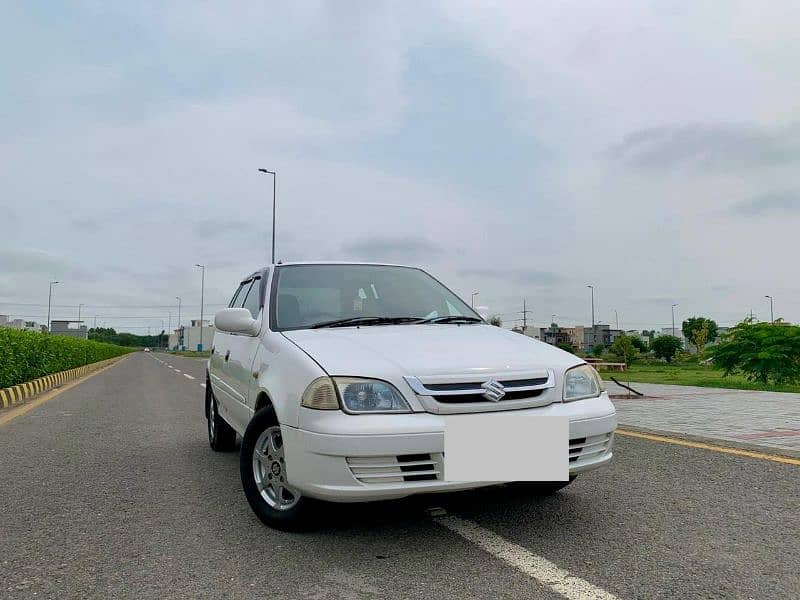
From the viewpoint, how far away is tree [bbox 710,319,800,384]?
47.3 feet

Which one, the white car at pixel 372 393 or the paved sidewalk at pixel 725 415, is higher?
the white car at pixel 372 393

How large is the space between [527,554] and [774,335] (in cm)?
1441

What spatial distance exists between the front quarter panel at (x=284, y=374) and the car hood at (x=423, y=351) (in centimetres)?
6

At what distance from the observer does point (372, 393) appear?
297 centimetres

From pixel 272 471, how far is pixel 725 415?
699 centimetres

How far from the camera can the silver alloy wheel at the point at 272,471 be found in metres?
3.29

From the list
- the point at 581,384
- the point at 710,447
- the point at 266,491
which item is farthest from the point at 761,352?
the point at 266,491

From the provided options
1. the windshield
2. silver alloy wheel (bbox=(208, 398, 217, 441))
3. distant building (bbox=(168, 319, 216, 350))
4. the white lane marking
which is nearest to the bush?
silver alloy wheel (bbox=(208, 398, 217, 441))

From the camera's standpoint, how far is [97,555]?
3.08 metres

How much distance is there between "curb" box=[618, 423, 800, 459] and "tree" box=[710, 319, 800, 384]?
919 centimetres

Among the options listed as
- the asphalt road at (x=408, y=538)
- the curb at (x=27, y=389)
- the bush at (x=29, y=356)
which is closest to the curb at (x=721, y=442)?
the asphalt road at (x=408, y=538)

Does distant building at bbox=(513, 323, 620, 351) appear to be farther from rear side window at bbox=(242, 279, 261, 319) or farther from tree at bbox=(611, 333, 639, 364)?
rear side window at bbox=(242, 279, 261, 319)

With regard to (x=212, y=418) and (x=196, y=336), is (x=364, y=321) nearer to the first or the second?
(x=212, y=418)

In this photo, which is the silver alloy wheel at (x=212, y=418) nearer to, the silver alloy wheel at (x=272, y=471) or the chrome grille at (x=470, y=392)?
the silver alloy wheel at (x=272, y=471)
